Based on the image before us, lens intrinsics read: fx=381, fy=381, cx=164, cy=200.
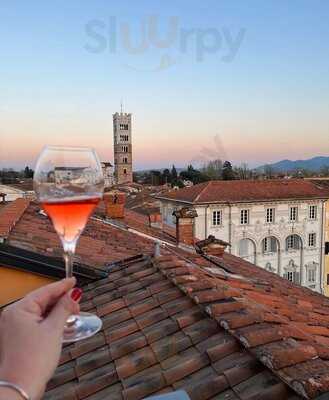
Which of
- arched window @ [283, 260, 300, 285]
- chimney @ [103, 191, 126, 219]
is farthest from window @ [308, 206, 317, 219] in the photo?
chimney @ [103, 191, 126, 219]

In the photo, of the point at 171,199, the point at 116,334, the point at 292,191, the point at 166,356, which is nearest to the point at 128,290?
the point at 116,334

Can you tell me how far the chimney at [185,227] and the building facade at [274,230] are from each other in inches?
639

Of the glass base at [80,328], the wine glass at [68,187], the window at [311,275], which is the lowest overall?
the window at [311,275]

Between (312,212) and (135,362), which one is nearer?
(135,362)

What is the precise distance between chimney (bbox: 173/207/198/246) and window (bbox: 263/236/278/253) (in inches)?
787

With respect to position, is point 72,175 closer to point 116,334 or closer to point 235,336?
point 235,336

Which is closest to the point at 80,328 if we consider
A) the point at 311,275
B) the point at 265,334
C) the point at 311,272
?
the point at 265,334

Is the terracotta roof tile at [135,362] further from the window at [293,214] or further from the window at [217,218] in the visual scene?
the window at [293,214]

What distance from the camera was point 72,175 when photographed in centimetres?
150

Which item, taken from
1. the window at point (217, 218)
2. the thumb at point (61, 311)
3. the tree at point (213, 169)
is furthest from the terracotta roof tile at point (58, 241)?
the tree at point (213, 169)

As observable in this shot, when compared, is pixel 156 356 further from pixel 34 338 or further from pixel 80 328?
pixel 34 338

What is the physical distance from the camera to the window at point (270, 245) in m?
29.1

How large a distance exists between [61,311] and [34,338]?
0.42 feet

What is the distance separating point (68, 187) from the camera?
4.83 ft
